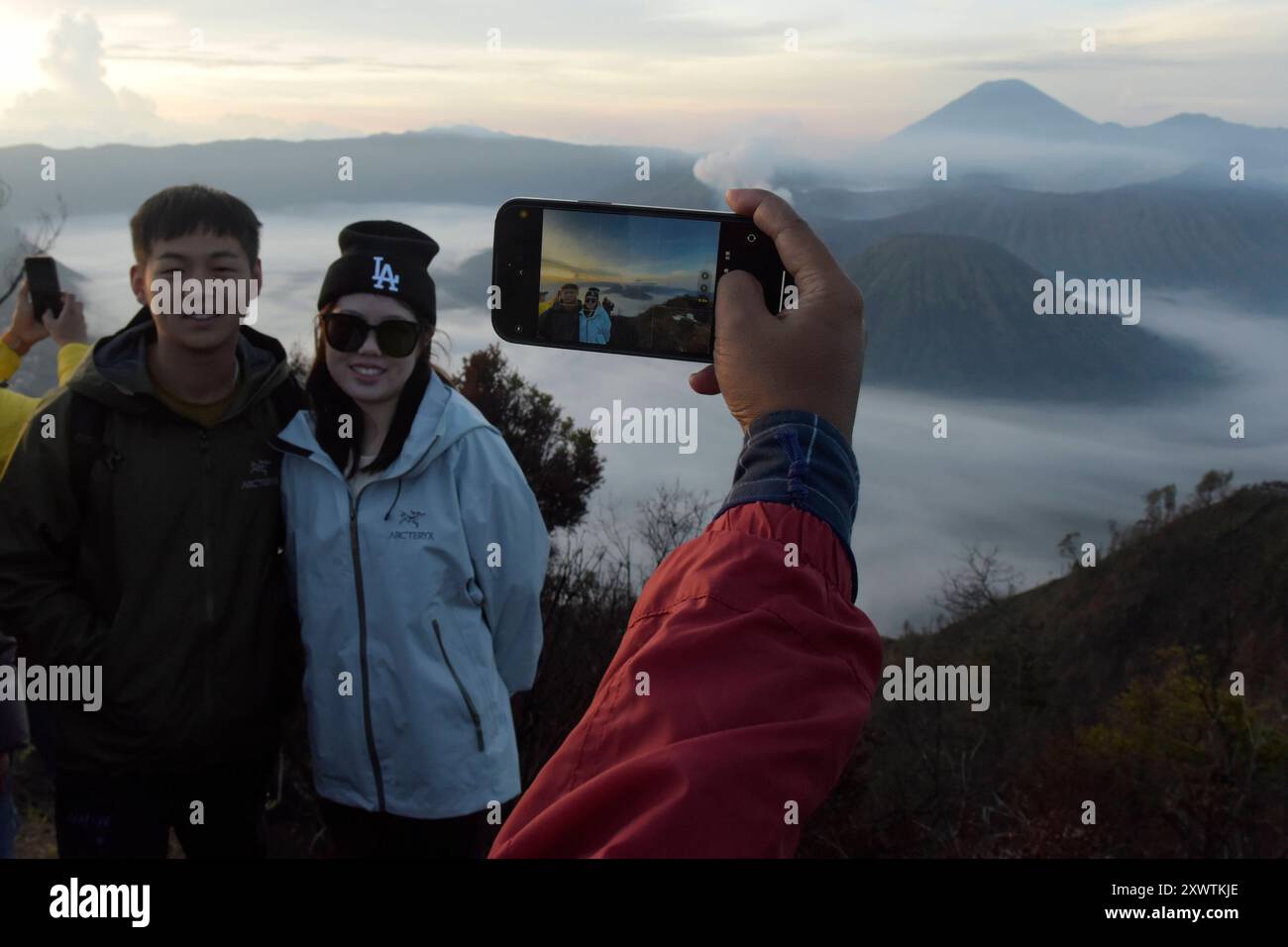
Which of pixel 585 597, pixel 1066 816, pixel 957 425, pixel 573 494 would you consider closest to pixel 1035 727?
pixel 1066 816

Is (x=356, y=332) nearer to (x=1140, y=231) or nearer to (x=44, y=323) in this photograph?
(x=44, y=323)

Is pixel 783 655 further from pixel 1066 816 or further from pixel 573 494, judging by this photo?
pixel 1066 816

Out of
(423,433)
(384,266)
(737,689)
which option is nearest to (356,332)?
(384,266)

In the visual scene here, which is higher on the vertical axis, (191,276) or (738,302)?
(191,276)

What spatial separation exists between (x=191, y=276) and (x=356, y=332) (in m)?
0.46

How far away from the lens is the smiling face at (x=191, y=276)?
2.74m

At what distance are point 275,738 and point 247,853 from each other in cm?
32

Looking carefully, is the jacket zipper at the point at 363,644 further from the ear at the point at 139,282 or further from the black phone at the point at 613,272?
the black phone at the point at 613,272

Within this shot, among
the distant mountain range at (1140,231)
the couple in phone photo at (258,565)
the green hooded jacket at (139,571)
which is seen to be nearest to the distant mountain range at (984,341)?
the distant mountain range at (1140,231)

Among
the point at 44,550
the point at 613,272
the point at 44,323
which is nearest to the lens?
the point at 613,272

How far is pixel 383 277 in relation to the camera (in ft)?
9.57

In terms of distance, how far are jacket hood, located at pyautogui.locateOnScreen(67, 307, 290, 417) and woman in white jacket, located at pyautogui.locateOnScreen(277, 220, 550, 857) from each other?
132 mm

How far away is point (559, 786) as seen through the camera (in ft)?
2.66

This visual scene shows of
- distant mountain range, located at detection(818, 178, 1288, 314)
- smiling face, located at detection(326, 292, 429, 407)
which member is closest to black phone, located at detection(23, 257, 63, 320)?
smiling face, located at detection(326, 292, 429, 407)
